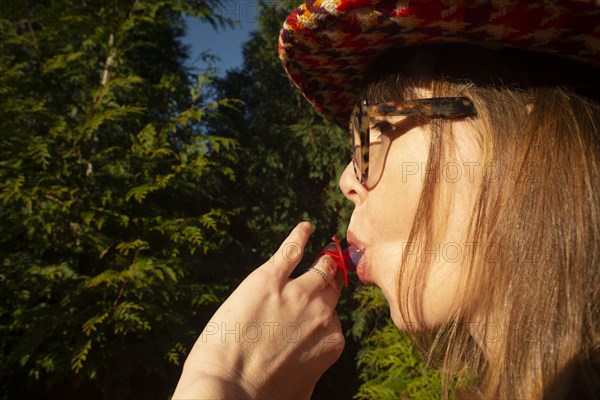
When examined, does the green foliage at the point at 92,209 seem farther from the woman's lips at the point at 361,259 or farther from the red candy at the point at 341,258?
the woman's lips at the point at 361,259

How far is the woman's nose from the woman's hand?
0.56 ft

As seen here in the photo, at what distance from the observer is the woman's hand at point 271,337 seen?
0.96 meters

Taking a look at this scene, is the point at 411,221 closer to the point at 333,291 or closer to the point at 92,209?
the point at 333,291

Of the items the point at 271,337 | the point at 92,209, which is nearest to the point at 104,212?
the point at 92,209

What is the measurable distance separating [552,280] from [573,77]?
51 cm

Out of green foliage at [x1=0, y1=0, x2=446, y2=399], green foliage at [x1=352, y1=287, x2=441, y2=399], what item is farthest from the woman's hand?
green foliage at [x1=0, y1=0, x2=446, y2=399]

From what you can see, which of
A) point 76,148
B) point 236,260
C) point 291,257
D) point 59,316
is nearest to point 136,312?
point 59,316

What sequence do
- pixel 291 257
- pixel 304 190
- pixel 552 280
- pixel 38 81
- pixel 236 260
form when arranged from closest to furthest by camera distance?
pixel 552 280, pixel 291 257, pixel 38 81, pixel 236 260, pixel 304 190

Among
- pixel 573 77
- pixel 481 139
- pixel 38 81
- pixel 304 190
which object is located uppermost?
pixel 38 81

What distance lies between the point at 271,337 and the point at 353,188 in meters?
0.47

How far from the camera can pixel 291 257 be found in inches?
47.8

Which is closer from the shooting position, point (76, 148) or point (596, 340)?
point (596, 340)

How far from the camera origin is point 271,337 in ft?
3.54

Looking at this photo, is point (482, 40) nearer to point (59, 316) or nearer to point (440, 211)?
point (440, 211)
